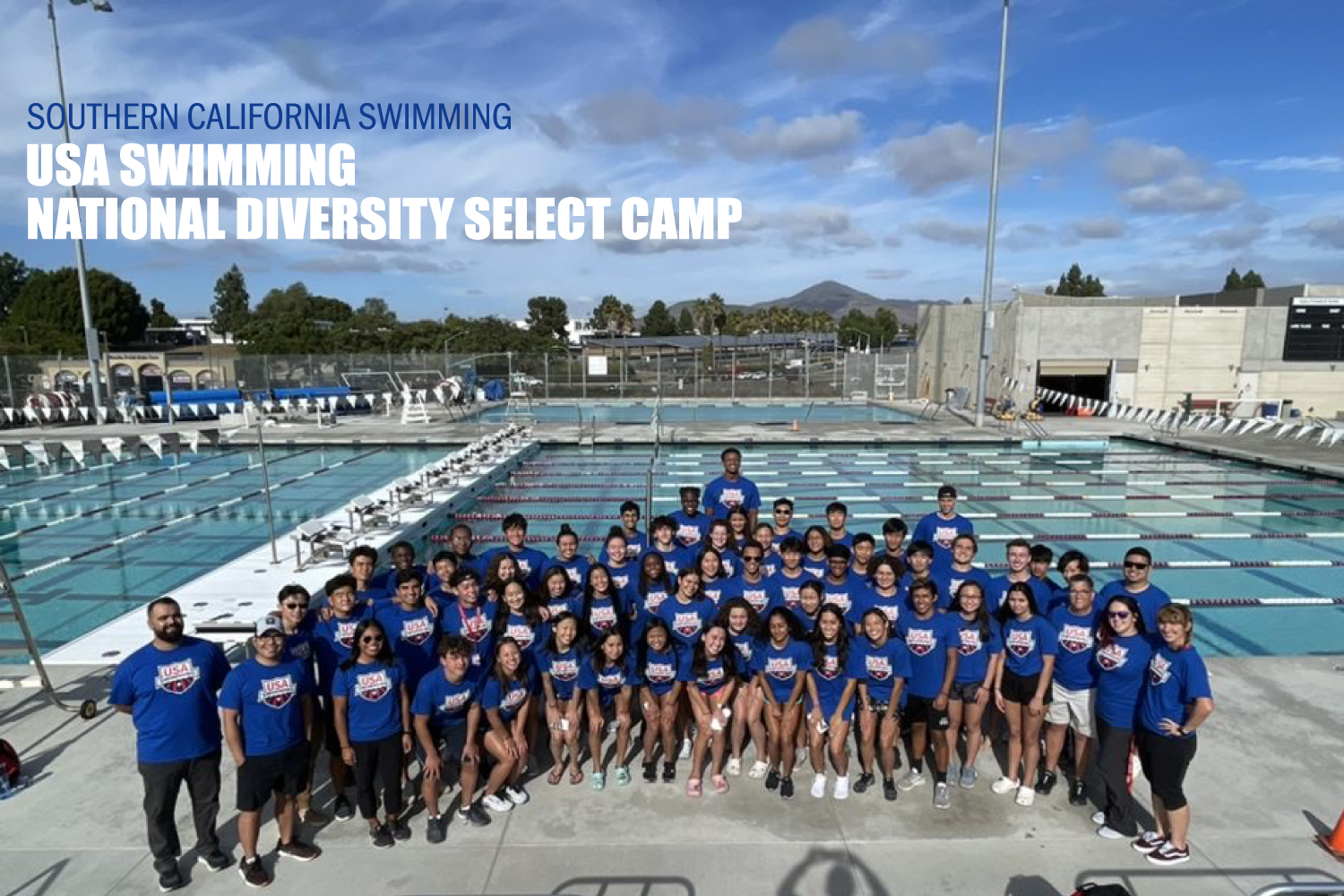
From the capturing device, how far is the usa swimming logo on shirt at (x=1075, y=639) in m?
3.98

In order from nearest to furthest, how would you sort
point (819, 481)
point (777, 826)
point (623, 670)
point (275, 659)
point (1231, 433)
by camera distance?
1. point (275, 659)
2. point (777, 826)
3. point (623, 670)
4. point (819, 481)
5. point (1231, 433)

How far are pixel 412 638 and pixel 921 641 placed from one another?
286cm

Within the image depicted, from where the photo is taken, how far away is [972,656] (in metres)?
4.12

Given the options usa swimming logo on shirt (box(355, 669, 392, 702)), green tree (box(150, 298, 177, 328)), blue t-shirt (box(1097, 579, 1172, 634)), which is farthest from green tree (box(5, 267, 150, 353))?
blue t-shirt (box(1097, 579, 1172, 634))

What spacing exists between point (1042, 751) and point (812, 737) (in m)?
1.44

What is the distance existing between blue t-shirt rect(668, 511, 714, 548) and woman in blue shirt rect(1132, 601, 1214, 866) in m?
3.20

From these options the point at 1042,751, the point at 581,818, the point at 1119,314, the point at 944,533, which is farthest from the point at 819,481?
the point at 1119,314

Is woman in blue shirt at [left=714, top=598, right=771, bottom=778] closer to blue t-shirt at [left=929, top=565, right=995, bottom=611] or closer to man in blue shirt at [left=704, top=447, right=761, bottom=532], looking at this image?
blue t-shirt at [left=929, top=565, right=995, bottom=611]

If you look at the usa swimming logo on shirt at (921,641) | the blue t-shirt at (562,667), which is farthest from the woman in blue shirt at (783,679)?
the blue t-shirt at (562,667)

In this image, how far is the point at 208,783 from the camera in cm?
355

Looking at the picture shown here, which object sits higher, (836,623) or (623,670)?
(836,623)

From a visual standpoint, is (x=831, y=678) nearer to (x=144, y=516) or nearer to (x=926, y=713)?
(x=926, y=713)

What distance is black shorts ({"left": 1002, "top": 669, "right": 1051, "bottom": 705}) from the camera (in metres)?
4.11

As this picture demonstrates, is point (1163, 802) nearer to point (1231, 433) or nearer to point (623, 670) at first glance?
point (623, 670)
